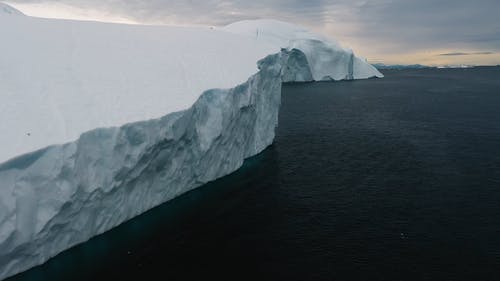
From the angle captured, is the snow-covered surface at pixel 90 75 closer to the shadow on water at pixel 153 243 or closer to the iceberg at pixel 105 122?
the iceberg at pixel 105 122

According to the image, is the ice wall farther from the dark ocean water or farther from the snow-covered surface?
the dark ocean water

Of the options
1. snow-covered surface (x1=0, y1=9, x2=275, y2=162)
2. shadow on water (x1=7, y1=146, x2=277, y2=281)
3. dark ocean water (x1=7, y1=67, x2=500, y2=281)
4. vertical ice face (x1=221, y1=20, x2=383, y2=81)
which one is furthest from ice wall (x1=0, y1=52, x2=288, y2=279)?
vertical ice face (x1=221, y1=20, x2=383, y2=81)

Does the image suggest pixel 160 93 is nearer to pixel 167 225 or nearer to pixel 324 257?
pixel 167 225

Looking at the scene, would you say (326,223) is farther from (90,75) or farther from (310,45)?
(310,45)

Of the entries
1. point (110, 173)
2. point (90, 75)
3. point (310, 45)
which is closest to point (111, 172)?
point (110, 173)

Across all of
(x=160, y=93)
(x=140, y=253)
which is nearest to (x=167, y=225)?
→ (x=140, y=253)
